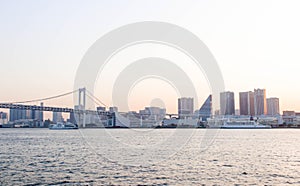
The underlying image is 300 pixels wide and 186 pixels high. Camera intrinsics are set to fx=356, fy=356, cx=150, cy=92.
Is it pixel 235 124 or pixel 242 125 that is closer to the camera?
pixel 242 125

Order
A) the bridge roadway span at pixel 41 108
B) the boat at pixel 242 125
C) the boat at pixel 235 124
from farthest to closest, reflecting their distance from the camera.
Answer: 1. the boat at pixel 235 124
2. the boat at pixel 242 125
3. the bridge roadway span at pixel 41 108

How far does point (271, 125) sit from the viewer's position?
157m

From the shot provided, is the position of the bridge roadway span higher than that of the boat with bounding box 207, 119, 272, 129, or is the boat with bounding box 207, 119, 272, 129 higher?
the bridge roadway span

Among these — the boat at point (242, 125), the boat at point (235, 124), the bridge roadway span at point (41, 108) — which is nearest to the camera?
the bridge roadway span at point (41, 108)

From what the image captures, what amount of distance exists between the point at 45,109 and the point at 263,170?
74.2m

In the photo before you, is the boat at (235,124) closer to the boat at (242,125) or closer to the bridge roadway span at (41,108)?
the boat at (242,125)

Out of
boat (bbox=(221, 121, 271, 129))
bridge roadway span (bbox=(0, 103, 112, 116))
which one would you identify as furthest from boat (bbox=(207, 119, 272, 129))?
bridge roadway span (bbox=(0, 103, 112, 116))

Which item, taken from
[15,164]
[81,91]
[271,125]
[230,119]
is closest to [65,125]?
[81,91]

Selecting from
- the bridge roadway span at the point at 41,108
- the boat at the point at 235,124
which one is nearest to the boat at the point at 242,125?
the boat at the point at 235,124

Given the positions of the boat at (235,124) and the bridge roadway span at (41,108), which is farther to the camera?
the boat at (235,124)

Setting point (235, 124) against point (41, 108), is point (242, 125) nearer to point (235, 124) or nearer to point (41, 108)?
point (235, 124)

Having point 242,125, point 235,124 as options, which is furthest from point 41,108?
point 242,125

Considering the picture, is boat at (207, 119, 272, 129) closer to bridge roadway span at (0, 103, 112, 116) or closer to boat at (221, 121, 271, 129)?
boat at (221, 121, 271, 129)

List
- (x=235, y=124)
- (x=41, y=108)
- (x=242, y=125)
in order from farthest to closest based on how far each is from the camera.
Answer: (x=235, y=124) → (x=242, y=125) → (x=41, y=108)
